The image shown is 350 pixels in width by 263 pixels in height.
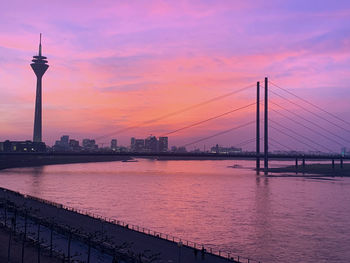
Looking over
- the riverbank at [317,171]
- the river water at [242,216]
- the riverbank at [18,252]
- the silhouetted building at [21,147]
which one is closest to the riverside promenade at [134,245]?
the riverbank at [18,252]

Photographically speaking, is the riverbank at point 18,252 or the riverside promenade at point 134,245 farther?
the riverbank at point 18,252

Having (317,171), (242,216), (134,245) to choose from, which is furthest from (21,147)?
(134,245)

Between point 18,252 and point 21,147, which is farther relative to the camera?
point 21,147

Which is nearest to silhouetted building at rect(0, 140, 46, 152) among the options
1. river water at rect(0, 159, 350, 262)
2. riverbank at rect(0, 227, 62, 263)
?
river water at rect(0, 159, 350, 262)

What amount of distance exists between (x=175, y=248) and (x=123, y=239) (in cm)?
348

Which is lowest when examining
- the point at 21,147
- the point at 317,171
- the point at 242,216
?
the point at 242,216

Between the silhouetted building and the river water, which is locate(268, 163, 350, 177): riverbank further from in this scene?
the silhouetted building

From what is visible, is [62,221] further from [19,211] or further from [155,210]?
[155,210]

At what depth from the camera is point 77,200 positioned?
45.8 m

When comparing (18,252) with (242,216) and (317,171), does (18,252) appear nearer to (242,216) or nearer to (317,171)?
(242,216)

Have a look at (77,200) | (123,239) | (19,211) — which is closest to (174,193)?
(77,200)

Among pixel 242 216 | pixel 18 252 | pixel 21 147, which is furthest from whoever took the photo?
pixel 21 147

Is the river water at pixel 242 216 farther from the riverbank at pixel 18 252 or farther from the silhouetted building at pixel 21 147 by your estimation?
the silhouetted building at pixel 21 147

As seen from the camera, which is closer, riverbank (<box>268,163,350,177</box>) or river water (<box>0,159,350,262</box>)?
river water (<box>0,159,350,262</box>)
